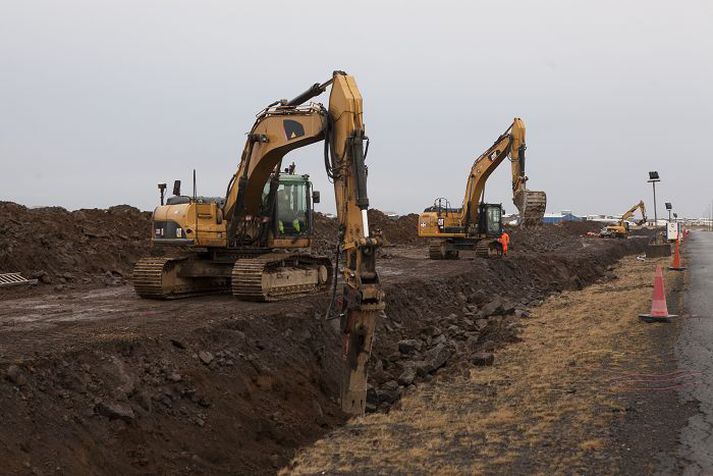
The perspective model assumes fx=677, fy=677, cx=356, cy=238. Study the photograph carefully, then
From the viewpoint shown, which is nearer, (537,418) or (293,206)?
(537,418)

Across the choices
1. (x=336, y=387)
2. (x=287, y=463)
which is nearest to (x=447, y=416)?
(x=287, y=463)

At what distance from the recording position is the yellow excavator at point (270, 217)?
1086 cm

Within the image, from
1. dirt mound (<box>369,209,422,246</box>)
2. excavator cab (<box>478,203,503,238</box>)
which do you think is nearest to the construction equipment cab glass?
excavator cab (<box>478,203,503,238</box>)

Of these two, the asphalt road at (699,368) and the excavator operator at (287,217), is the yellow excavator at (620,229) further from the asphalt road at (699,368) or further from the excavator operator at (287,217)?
the excavator operator at (287,217)

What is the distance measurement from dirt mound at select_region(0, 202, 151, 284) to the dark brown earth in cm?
315

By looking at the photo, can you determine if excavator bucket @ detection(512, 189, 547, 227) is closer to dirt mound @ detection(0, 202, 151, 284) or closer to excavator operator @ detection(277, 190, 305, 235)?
excavator operator @ detection(277, 190, 305, 235)

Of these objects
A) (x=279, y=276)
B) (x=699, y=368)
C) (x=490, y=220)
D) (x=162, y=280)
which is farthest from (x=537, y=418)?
(x=490, y=220)

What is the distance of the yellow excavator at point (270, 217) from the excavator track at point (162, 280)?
0.02 meters

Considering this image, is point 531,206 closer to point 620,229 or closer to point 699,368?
point 699,368

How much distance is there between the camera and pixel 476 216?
30219 millimetres

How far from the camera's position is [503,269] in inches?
1056

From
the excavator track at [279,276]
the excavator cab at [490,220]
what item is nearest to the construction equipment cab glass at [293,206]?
the excavator track at [279,276]

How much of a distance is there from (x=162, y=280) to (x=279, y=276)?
8.24 ft

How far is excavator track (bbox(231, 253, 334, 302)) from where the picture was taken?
13508 millimetres
